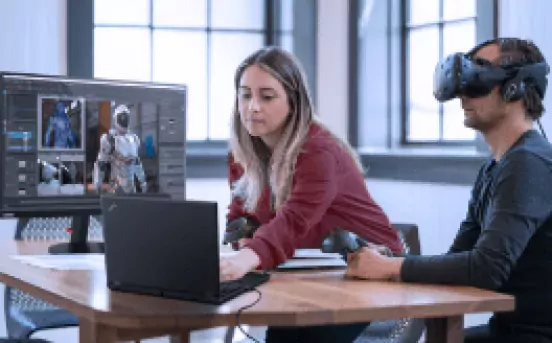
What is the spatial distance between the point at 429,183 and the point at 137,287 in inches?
82.2

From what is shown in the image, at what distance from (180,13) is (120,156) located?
6.33 ft

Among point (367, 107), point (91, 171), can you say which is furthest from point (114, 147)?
point (367, 107)

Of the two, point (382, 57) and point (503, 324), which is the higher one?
point (382, 57)

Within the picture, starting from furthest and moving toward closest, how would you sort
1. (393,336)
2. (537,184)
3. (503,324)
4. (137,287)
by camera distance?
1. (393,336)
2. (503,324)
3. (537,184)
4. (137,287)

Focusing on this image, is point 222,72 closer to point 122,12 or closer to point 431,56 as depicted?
point 122,12

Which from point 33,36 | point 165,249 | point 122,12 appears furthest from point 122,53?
point 165,249

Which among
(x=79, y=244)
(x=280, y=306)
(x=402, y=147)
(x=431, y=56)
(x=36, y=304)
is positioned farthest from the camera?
(x=402, y=147)

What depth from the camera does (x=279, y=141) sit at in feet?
7.12

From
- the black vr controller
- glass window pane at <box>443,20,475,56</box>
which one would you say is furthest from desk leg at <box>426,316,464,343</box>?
glass window pane at <box>443,20,475,56</box>

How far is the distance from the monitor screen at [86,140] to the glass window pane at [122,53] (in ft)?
5.30

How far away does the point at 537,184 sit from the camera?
1.74m

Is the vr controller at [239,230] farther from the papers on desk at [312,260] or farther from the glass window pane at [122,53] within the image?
the glass window pane at [122,53]

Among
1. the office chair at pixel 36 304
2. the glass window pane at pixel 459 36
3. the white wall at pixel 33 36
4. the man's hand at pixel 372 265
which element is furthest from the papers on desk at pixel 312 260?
the white wall at pixel 33 36

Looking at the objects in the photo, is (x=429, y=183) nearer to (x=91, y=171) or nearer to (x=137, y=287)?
(x=91, y=171)
